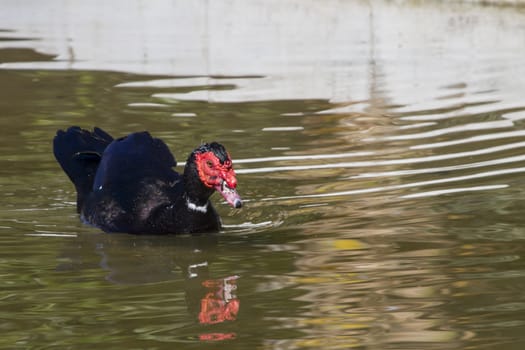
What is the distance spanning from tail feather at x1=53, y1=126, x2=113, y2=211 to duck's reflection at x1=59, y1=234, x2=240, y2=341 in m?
0.74

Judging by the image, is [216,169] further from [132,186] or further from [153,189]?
[132,186]

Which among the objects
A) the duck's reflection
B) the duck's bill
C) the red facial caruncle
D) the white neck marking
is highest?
the red facial caruncle

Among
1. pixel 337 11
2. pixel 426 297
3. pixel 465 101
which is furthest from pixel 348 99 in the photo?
pixel 426 297

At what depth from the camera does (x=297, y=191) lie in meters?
9.51

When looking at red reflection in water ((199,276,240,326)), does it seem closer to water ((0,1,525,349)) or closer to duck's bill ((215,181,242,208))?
water ((0,1,525,349))

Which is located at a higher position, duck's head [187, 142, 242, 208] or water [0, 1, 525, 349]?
duck's head [187, 142, 242, 208]

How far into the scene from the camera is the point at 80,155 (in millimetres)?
9188

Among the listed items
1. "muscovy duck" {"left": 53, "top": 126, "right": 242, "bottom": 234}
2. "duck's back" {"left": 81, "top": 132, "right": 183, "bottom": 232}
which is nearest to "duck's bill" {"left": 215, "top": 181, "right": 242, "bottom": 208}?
"muscovy duck" {"left": 53, "top": 126, "right": 242, "bottom": 234}

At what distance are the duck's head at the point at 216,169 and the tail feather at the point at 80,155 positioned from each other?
1161mm

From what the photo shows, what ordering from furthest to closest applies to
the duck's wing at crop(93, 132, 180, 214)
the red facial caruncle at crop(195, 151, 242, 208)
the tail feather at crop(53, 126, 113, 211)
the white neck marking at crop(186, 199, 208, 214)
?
1. the tail feather at crop(53, 126, 113, 211)
2. the duck's wing at crop(93, 132, 180, 214)
3. the white neck marking at crop(186, 199, 208, 214)
4. the red facial caruncle at crop(195, 151, 242, 208)

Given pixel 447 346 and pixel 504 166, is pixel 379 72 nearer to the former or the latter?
pixel 504 166

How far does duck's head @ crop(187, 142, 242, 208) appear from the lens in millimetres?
7973

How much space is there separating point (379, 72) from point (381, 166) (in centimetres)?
Answer: 564

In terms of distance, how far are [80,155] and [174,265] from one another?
5.94 feet
